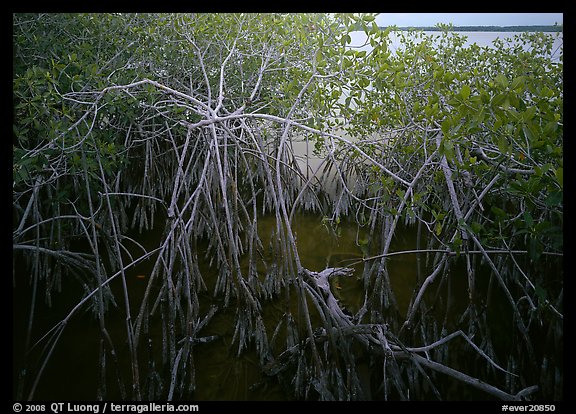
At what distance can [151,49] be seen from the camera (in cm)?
295

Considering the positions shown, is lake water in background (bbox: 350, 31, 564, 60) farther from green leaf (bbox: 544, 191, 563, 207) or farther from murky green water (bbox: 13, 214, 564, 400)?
green leaf (bbox: 544, 191, 563, 207)

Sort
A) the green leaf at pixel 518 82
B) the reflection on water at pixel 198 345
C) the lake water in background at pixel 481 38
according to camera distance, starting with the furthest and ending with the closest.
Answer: the lake water in background at pixel 481 38 < the reflection on water at pixel 198 345 < the green leaf at pixel 518 82

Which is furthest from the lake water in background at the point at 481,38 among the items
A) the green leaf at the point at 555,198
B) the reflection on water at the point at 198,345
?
the green leaf at the point at 555,198

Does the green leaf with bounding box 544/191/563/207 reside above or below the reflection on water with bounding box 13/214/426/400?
above

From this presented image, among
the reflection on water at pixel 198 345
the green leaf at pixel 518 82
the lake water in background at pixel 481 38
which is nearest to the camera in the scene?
the green leaf at pixel 518 82

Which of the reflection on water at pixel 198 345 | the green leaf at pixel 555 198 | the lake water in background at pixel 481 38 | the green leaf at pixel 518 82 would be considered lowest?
the reflection on water at pixel 198 345

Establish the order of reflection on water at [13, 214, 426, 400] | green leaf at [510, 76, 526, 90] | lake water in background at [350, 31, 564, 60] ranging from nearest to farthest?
1. green leaf at [510, 76, 526, 90]
2. reflection on water at [13, 214, 426, 400]
3. lake water in background at [350, 31, 564, 60]

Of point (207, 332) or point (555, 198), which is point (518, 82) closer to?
point (555, 198)

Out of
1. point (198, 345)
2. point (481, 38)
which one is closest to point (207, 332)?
point (198, 345)

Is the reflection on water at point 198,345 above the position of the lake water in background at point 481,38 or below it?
below

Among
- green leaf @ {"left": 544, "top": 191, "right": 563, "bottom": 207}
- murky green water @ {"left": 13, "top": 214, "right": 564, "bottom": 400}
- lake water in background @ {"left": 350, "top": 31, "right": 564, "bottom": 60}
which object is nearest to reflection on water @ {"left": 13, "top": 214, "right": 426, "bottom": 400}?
murky green water @ {"left": 13, "top": 214, "right": 564, "bottom": 400}

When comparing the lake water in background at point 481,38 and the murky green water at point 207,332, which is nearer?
the murky green water at point 207,332

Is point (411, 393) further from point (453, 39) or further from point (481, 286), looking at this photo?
point (453, 39)

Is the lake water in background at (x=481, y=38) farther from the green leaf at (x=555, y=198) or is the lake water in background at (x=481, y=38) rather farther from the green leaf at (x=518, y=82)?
the green leaf at (x=555, y=198)
